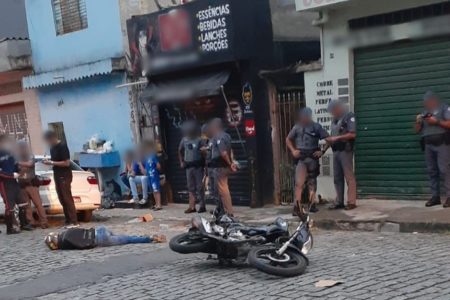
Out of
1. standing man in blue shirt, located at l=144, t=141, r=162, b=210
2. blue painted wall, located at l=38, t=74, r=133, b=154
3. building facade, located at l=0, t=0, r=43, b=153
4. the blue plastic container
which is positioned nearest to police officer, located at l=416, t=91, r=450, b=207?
standing man in blue shirt, located at l=144, t=141, r=162, b=210

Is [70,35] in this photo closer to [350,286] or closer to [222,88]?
[222,88]

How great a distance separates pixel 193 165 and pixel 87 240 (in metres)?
3.74

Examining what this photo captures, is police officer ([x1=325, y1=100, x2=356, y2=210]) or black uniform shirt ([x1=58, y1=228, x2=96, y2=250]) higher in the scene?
police officer ([x1=325, y1=100, x2=356, y2=210])

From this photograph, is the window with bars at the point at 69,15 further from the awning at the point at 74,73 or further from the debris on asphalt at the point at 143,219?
the debris on asphalt at the point at 143,219

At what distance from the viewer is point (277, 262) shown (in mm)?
5973

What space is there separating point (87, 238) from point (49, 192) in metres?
3.58

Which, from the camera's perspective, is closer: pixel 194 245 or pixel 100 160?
pixel 194 245

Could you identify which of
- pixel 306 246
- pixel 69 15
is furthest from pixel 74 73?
pixel 306 246

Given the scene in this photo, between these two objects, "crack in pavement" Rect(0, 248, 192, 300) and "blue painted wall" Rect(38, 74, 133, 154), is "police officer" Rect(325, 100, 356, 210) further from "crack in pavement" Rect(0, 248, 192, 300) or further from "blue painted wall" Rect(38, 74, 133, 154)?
"blue painted wall" Rect(38, 74, 133, 154)

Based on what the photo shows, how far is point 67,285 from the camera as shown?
640 cm

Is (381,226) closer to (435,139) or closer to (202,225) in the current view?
(435,139)

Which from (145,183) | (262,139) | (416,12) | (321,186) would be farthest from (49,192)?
(416,12)

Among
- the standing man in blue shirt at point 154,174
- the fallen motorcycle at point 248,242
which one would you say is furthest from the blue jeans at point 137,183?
the fallen motorcycle at point 248,242

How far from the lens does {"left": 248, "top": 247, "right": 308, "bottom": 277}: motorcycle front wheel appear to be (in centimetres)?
583
